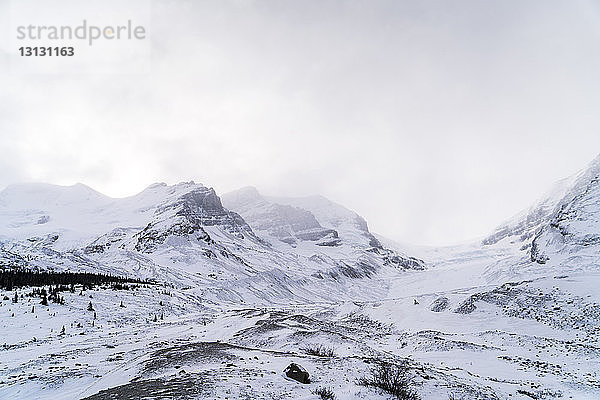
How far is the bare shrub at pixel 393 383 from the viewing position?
37.0 feet

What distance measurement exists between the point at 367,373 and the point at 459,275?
146 meters

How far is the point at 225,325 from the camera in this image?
29.2 meters

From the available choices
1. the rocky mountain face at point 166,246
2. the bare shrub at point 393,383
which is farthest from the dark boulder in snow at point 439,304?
the rocky mountain face at point 166,246

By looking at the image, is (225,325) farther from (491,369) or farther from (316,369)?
(491,369)

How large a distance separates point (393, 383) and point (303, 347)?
33.7 ft

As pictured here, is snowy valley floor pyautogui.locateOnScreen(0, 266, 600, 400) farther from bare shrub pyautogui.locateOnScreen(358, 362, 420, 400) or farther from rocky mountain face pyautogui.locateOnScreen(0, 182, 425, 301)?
rocky mountain face pyautogui.locateOnScreen(0, 182, 425, 301)

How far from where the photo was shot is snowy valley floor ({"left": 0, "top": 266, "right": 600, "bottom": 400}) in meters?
12.3

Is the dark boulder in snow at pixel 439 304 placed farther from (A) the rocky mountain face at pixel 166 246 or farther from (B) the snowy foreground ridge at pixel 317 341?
(A) the rocky mountain face at pixel 166 246

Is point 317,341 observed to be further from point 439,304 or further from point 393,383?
point 439,304

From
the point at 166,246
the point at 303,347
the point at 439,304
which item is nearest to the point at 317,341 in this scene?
the point at 303,347

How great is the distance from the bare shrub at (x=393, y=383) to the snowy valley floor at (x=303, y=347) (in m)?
0.41

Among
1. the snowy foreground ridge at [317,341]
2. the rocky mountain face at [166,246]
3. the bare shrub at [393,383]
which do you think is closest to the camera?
the bare shrub at [393,383]

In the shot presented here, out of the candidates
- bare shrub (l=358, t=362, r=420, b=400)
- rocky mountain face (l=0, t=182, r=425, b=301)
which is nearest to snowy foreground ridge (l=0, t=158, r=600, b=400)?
bare shrub (l=358, t=362, r=420, b=400)

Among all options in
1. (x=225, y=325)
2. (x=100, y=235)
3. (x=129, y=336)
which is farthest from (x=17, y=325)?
(x=100, y=235)
